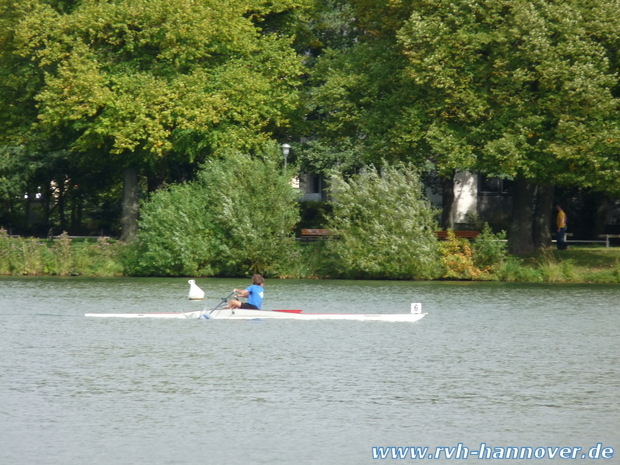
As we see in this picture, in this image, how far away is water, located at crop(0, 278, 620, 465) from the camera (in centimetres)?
1603

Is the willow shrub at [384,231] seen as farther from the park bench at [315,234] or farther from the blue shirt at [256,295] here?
the blue shirt at [256,295]

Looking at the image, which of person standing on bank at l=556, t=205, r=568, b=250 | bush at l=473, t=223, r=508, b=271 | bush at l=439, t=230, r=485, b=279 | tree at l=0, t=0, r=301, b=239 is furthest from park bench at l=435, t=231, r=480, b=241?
tree at l=0, t=0, r=301, b=239

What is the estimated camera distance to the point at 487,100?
45.8 meters

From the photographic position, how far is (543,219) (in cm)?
4872

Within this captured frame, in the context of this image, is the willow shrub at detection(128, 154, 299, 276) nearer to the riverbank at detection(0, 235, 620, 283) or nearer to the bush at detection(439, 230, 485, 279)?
the riverbank at detection(0, 235, 620, 283)

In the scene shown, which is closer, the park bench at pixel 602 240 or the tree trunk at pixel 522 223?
the tree trunk at pixel 522 223

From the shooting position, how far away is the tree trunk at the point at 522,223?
1884 inches

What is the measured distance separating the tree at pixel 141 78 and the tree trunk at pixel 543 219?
12.2 metres

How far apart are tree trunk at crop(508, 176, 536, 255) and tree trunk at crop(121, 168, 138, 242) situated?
1693 centimetres

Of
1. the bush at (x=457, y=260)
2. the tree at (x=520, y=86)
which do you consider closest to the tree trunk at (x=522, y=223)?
the tree at (x=520, y=86)

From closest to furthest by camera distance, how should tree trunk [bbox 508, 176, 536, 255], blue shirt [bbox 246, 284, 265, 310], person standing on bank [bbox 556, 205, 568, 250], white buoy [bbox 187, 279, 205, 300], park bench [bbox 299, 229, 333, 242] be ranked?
blue shirt [bbox 246, 284, 265, 310], white buoy [bbox 187, 279, 205, 300], tree trunk [bbox 508, 176, 536, 255], park bench [bbox 299, 229, 333, 242], person standing on bank [bbox 556, 205, 568, 250]

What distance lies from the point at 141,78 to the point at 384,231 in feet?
42.7

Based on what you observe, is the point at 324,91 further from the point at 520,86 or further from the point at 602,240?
the point at 602,240

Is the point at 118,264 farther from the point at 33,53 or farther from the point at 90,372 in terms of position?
the point at 90,372
